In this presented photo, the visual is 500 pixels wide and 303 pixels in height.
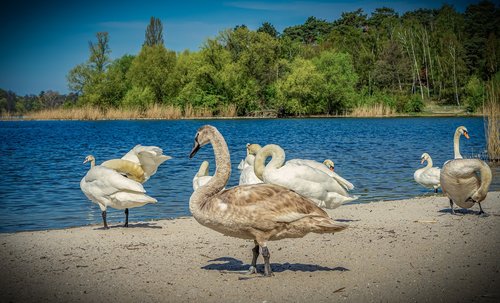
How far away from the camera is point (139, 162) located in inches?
500

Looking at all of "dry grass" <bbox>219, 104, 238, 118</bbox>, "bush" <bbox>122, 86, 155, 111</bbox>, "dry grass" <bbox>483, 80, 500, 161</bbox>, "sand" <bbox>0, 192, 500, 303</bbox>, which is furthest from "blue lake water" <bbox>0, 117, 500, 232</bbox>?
"bush" <bbox>122, 86, 155, 111</bbox>

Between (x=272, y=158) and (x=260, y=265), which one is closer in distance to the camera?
(x=260, y=265)

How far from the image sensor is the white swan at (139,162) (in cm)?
1229

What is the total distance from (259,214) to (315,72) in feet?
287

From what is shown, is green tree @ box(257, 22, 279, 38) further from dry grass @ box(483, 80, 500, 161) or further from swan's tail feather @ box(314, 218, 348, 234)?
swan's tail feather @ box(314, 218, 348, 234)

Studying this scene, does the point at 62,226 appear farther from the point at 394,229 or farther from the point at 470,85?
the point at 470,85

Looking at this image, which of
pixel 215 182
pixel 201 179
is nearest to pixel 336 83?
pixel 201 179

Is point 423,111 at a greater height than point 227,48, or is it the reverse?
point 227,48

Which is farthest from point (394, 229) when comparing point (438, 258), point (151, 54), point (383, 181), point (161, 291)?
point (151, 54)

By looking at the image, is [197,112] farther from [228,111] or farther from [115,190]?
[115,190]

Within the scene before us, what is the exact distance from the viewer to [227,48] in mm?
98625

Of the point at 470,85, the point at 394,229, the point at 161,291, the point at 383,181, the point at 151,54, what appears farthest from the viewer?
the point at 151,54

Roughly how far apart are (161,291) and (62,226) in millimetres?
7285

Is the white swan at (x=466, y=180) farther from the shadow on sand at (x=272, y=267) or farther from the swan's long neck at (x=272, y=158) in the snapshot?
the shadow on sand at (x=272, y=267)
